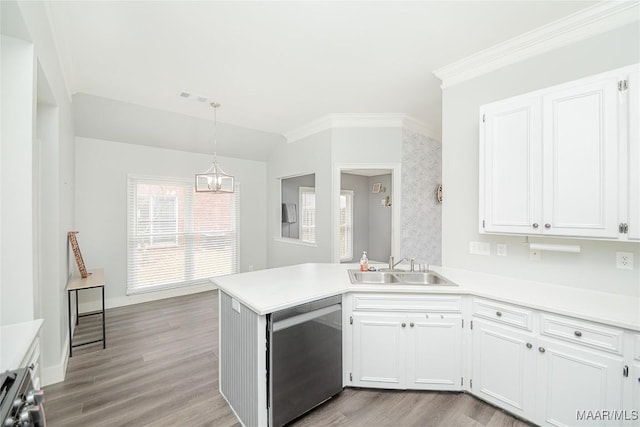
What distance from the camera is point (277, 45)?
2.37 meters

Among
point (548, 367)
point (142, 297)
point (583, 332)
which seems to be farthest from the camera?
point (142, 297)

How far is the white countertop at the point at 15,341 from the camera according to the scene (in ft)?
3.80

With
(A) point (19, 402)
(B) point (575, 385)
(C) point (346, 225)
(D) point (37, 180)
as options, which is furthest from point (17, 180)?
(C) point (346, 225)

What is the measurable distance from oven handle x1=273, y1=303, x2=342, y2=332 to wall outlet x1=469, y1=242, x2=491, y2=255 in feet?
4.66

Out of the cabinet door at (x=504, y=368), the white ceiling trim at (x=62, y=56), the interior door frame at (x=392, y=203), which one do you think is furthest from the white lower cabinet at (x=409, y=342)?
the white ceiling trim at (x=62, y=56)

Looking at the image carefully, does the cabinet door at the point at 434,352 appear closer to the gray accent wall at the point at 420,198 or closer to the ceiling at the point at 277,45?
A: the gray accent wall at the point at 420,198

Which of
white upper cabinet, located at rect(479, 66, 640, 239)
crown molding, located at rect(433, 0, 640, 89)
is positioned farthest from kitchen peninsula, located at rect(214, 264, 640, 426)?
crown molding, located at rect(433, 0, 640, 89)

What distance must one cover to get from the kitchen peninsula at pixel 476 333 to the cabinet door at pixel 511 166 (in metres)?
0.53

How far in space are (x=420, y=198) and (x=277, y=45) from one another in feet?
9.59

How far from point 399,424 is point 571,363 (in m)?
1.14

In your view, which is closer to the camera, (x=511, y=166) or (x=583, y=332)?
(x=583, y=332)

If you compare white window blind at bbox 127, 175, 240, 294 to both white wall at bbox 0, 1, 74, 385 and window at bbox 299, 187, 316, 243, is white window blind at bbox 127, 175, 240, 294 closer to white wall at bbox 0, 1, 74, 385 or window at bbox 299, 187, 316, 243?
window at bbox 299, 187, 316, 243

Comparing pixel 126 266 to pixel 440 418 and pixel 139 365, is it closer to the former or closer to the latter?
pixel 139 365

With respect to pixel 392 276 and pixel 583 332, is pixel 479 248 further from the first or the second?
pixel 583 332
